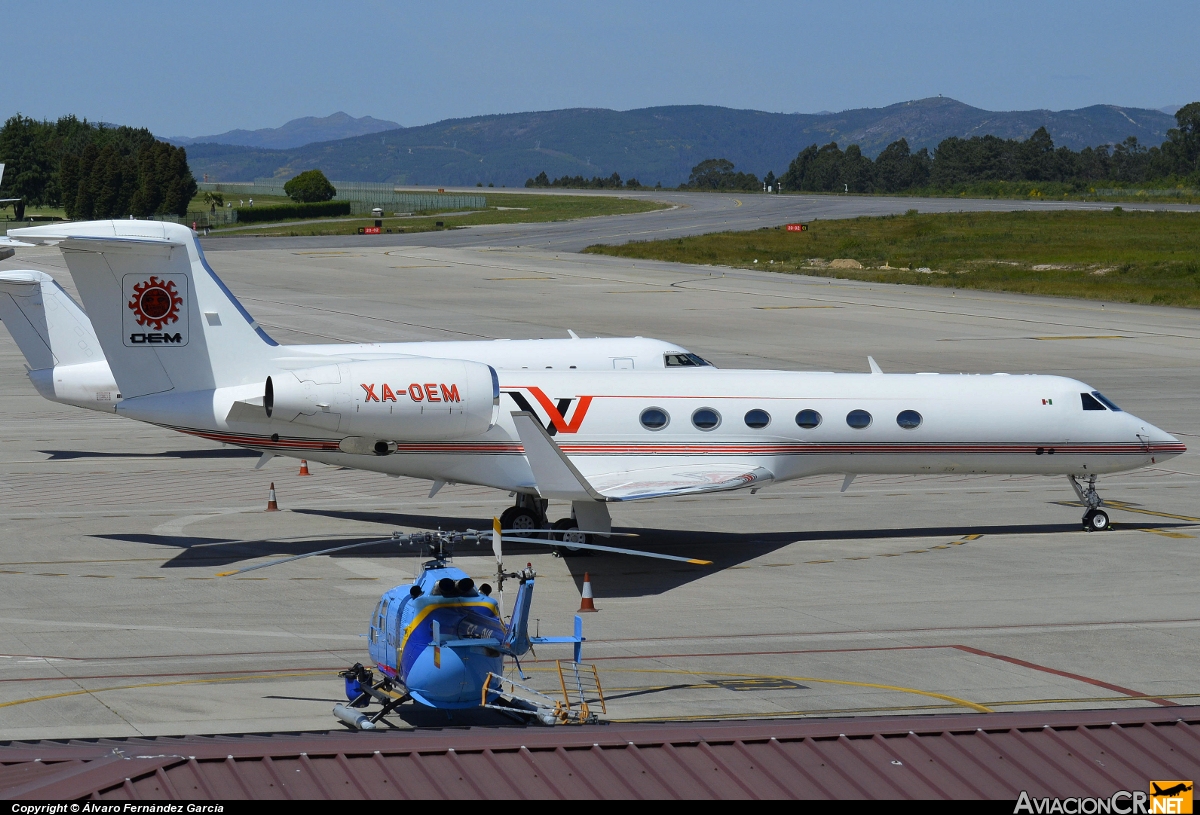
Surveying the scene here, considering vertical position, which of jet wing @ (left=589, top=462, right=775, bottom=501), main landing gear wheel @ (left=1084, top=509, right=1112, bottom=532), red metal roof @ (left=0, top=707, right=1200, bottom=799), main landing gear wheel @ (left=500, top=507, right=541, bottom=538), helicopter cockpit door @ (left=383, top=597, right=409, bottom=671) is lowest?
main landing gear wheel @ (left=1084, top=509, right=1112, bottom=532)

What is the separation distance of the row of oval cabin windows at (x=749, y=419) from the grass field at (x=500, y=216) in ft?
348

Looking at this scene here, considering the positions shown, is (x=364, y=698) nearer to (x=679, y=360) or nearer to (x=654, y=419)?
(x=654, y=419)

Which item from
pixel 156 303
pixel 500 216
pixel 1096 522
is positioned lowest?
pixel 1096 522

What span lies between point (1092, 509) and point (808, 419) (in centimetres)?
617

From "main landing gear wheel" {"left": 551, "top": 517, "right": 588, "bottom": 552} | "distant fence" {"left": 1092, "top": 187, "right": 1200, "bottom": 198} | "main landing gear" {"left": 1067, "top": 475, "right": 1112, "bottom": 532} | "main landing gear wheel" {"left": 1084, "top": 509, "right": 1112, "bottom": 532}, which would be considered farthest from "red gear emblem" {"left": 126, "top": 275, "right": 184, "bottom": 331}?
"distant fence" {"left": 1092, "top": 187, "right": 1200, "bottom": 198}

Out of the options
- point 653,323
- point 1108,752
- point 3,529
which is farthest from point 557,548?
point 653,323

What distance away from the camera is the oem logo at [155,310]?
22812 mm

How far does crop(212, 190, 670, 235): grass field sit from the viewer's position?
131625 millimetres

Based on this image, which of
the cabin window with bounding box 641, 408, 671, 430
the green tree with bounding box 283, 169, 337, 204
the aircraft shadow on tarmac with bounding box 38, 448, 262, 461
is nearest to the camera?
the cabin window with bounding box 641, 408, 671, 430

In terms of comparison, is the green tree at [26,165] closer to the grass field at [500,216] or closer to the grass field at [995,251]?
the grass field at [500,216]

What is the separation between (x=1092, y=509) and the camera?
26125 mm

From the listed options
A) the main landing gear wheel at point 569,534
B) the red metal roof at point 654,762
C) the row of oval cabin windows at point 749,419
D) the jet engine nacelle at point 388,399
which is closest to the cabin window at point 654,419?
the row of oval cabin windows at point 749,419

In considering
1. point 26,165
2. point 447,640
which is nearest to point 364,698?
point 447,640

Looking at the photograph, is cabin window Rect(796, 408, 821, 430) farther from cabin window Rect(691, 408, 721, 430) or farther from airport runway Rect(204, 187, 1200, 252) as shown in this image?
airport runway Rect(204, 187, 1200, 252)
